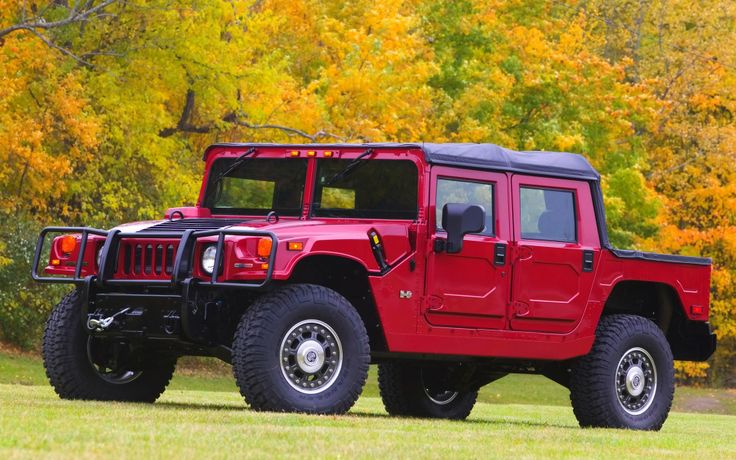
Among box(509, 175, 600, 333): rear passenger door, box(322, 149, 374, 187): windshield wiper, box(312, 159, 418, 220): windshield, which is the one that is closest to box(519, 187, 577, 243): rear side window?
box(509, 175, 600, 333): rear passenger door

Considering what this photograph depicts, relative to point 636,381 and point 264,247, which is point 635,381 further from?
point 264,247

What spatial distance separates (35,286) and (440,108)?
35.5ft

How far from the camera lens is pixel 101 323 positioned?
1164cm

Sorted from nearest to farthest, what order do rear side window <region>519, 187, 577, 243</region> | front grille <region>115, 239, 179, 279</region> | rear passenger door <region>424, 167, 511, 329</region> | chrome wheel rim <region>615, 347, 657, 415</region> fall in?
1. front grille <region>115, 239, 179, 279</region>
2. rear passenger door <region>424, 167, 511, 329</region>
3. rear side window <region>519, 187, 577, 243</region>
4. chrome wheel rim <region>615, 347, 657, 415</region>

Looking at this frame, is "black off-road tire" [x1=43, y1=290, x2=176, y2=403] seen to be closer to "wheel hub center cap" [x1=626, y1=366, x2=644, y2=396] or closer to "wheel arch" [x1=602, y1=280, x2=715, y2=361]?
"wheel hub center cap" [x1=626, y1=366, x2=644, y2=396]

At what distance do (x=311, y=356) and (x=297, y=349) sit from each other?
14 cm

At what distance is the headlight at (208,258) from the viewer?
37.0ft

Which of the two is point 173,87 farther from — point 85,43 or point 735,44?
point 735,44

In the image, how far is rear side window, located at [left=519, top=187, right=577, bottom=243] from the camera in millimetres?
13133

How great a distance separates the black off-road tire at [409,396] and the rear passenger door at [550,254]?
1846 mm

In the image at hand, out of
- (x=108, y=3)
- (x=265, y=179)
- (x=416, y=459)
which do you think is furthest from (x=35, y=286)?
(x=416, y=459)

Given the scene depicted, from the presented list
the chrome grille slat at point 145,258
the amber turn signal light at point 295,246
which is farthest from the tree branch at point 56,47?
the amber turn signal light at point 295,246

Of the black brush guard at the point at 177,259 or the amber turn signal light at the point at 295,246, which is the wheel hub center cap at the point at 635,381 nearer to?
the amber turn signal light at the point at 295,246

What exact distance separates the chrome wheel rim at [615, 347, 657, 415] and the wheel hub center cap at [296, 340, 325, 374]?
3.22 metres
